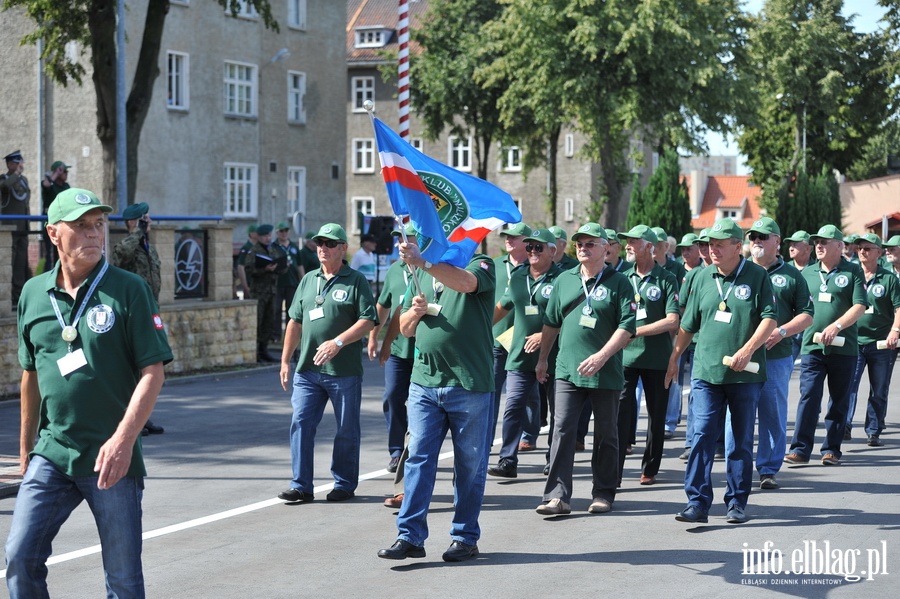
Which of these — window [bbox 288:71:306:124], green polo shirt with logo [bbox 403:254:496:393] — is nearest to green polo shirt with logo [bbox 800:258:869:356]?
green polo shirt with logo [bbox 403:254:496:393]

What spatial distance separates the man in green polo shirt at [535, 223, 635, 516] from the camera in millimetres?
8898

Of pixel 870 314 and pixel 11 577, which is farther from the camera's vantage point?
pixel 870 314

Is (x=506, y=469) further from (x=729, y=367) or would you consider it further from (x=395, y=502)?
(x=729, y=367)

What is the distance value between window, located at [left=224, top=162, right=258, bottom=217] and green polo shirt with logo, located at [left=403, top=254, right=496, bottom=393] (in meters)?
34.2

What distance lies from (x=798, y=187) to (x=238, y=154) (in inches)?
802

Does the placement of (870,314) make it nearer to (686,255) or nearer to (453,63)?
(686,255)

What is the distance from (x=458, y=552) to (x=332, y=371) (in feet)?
7.38

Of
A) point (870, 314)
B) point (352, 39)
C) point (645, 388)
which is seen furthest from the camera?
point (352, 39)

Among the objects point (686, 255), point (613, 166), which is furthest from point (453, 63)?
point (686, 255)

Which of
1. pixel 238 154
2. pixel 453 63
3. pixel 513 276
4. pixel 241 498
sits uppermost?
pixel 453 63

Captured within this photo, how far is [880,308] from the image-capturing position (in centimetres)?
1273

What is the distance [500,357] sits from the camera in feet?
37.7

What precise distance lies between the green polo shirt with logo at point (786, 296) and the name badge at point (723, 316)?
1120 millimetres

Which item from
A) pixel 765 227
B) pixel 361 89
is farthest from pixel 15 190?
pixel 361 89
